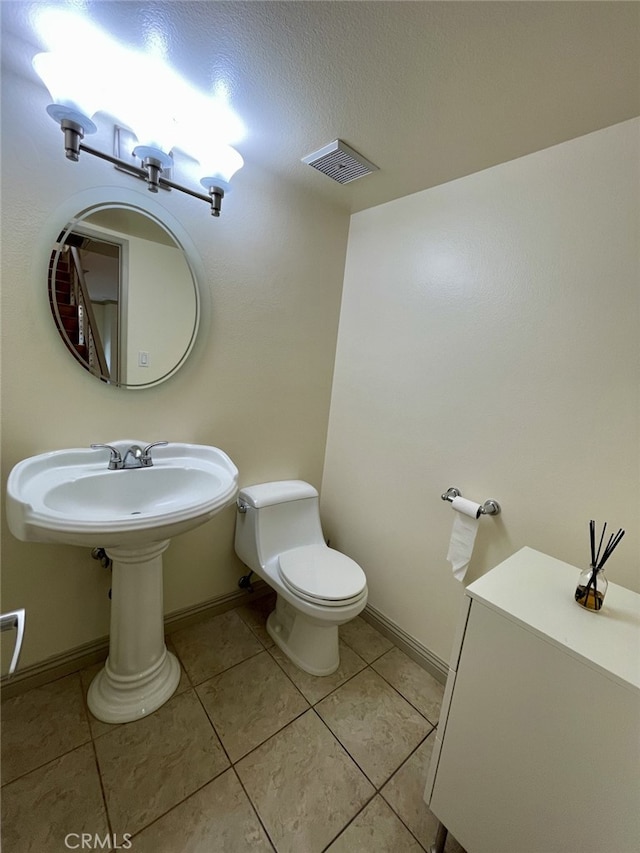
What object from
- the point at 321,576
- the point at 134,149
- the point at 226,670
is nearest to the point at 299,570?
the point at 321,576

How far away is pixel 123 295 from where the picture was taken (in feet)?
4.29

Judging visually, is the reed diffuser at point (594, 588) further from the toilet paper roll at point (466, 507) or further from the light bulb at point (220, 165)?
the light bulb at point (220, 165)

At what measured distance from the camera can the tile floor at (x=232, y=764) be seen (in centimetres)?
101

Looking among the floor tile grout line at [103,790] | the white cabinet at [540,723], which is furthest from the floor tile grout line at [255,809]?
the white cabinet at [540,723]

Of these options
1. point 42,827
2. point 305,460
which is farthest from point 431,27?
point 42,827

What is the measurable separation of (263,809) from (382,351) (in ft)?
5.63

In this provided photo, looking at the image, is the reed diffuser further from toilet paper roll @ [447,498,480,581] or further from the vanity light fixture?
the vanity light fixture

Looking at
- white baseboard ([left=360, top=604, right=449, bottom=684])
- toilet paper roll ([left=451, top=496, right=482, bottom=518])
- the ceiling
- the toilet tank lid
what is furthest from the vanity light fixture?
white baseboard ([left=360, top=604, right=449, bottom=684])

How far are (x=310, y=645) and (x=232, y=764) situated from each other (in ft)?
1.56

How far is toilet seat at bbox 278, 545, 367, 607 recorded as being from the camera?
1.41 meters

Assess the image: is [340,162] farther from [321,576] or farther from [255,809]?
[255,809]

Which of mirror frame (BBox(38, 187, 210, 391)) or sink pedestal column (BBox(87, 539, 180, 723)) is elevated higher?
mirror frame (BBox(38, 187, 210, 391))

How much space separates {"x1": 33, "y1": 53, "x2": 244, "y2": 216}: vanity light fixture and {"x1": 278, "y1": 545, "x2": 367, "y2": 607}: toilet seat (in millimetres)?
1448

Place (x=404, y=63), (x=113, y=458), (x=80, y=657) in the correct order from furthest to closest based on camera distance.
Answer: (x=80, y=657)
(x=113, y=458)
(x=404, y=63)
